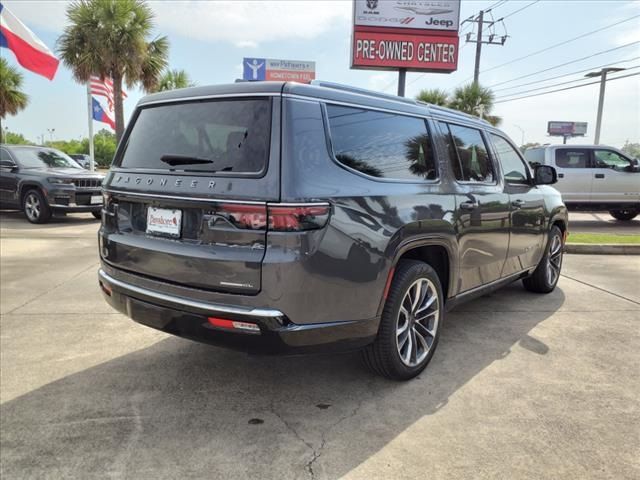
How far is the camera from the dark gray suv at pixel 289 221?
8.05 feet

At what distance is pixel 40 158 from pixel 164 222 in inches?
451

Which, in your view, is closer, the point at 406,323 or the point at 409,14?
the point at 406,323

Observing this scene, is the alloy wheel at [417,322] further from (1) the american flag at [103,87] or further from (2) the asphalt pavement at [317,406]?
(1) the american flag at [103,87]

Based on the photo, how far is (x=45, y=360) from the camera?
12.1ft

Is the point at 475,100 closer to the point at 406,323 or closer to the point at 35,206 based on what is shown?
the point at 35,206

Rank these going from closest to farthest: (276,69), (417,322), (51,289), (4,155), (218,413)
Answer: (218,413)
(417,322)
(51,289)
(4,155)
(276,69)

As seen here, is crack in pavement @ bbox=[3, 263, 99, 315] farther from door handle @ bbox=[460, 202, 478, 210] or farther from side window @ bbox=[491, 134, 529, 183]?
side window @ bbox=[491, 134, 529, 183]

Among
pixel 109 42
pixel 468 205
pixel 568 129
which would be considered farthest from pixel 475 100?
pixel 568 129

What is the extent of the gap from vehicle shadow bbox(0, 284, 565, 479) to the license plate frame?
1.08m

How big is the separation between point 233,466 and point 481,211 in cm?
263

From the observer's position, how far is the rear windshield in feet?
8.47

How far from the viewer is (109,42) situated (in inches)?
706

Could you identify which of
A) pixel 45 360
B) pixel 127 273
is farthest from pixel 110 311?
pixel 127 273

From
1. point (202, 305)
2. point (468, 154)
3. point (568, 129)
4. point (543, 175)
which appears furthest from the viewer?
point (568, 129)
